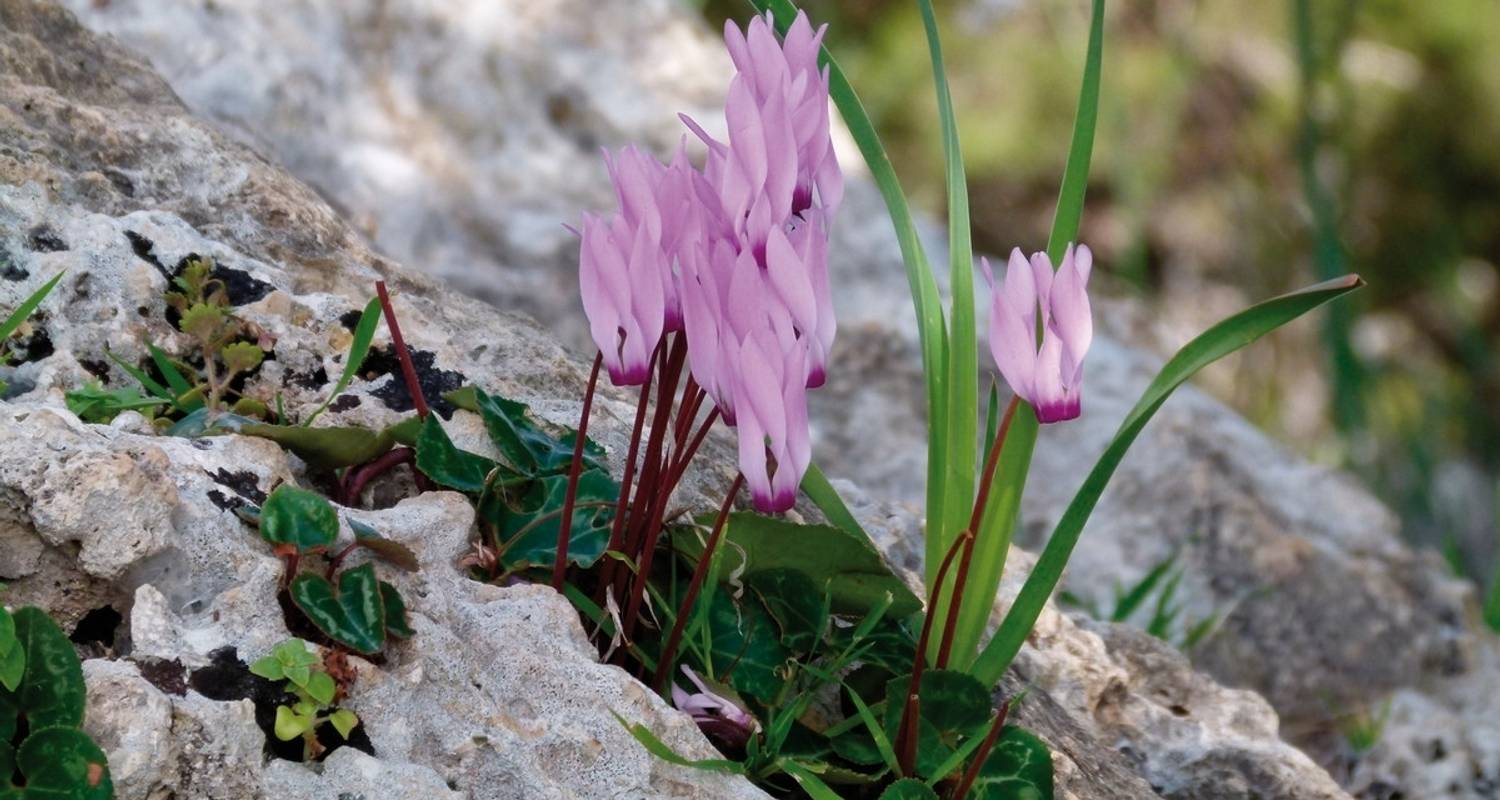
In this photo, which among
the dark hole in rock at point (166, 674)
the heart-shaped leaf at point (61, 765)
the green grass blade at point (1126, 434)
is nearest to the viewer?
the heart-shaped leaf at point (61, 765)

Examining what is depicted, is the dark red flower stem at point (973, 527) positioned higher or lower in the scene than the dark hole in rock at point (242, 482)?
higher

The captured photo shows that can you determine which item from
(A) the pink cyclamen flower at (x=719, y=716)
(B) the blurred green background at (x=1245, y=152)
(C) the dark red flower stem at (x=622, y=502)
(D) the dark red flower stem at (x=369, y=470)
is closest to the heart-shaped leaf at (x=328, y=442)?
(D) the dark red flower stem at (x=369, y=470)

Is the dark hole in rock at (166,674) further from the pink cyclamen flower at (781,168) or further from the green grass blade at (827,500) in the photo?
the green grass blade at (827,500)

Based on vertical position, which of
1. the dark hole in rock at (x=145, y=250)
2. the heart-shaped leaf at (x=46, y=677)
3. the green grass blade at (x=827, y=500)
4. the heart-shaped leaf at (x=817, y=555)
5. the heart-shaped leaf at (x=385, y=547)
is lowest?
the heart-shaped leaf at (x=46, y=677)

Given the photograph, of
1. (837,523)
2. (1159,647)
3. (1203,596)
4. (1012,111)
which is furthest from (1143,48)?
(837,523)

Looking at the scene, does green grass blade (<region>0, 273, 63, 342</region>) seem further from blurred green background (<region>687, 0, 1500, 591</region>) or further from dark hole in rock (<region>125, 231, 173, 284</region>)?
blurred green background (<region>687, 0, 1500, 591</region>)

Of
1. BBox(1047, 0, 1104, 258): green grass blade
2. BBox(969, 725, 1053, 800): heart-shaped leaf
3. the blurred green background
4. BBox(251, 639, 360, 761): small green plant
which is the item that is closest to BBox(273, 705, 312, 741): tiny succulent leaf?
BBox(251, 639, 360, 761): small green plant

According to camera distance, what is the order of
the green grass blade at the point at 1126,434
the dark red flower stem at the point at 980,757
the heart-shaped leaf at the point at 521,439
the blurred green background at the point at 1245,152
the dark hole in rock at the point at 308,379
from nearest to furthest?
the dark red flower stem at the point at 980,757
the green grass blade at the point at 1126,434
the heart-shaped leaf at the point at 521,439
the dark hole in rock at the point at 308,379
the blurred green background at the point at 1245,152

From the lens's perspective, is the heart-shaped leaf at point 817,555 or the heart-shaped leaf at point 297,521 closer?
the heart-shaped leaf at point 297,521

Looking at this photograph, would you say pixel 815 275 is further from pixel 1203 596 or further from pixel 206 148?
pixel 1203 596
